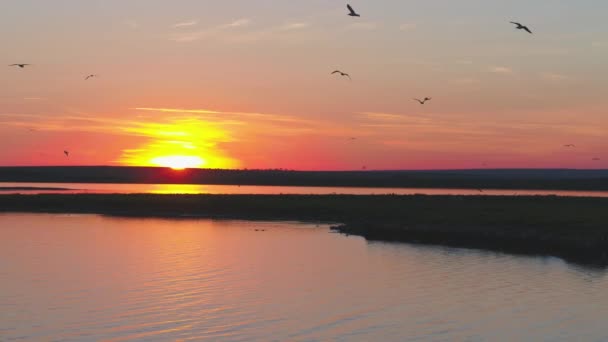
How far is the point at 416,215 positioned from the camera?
77.2 meters

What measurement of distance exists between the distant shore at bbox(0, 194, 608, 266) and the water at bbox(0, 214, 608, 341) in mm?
3683

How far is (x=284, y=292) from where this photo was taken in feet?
118

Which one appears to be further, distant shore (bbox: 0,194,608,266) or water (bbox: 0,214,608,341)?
distant shore (bbox: 0,194,608,266)

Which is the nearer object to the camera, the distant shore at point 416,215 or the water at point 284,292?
the water at point 284,292

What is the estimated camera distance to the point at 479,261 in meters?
46.7

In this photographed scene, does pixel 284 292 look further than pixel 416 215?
No

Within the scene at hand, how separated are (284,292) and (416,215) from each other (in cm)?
4282

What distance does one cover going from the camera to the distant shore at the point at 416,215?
175 ft

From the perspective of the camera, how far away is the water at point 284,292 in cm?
2806

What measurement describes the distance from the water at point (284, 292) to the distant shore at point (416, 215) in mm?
3683

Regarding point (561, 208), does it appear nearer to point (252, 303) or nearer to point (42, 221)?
point (42, 221)

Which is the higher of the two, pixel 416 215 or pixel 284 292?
pixel 416 215

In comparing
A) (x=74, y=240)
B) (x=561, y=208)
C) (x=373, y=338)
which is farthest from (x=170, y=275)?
(x=561, y=208)

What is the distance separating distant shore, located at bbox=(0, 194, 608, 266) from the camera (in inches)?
2096
